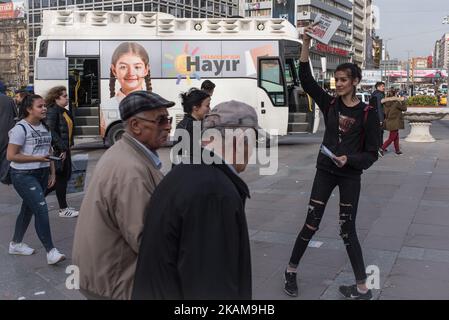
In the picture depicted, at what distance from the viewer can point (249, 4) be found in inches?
4151

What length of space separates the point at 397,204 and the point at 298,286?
12.7ft

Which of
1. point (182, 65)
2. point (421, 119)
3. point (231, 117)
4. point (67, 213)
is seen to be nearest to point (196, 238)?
point (231, 117)

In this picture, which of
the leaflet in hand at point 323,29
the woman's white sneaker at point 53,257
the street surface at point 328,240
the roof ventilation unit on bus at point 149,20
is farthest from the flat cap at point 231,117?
the roof ventilation unit on bus at point 149,20

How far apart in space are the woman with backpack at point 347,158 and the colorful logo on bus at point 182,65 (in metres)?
11.5

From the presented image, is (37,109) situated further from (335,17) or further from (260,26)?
(335,17)

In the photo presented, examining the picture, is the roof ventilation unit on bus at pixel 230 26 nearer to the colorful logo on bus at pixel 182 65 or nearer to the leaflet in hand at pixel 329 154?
the colorful logo on bus at pixel 182 65

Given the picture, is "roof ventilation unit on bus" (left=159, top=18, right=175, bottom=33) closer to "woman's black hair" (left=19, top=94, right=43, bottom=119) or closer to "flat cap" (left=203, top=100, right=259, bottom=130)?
"woman's black hair" (left=19, top=94, right=43, bottom=119)

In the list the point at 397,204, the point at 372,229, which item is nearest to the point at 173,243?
the point at 372,229

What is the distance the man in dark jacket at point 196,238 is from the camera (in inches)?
73.3

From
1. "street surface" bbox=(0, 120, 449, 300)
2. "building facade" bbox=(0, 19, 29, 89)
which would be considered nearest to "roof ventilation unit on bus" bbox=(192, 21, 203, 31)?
"street surface" bbox=(0, 120, 449, 300)

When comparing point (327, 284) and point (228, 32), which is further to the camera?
point (228, 32)

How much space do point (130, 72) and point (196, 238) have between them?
47.2 ft

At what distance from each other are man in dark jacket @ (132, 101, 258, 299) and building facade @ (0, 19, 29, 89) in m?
106
